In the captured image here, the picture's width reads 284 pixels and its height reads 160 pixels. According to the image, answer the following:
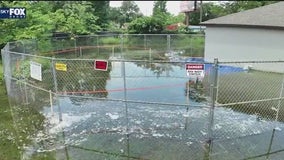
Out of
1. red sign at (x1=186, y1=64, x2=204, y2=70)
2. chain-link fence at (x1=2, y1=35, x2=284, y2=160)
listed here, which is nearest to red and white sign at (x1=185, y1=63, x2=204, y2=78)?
red sign at (x1=186, y1=64, x2=204, y2=70)

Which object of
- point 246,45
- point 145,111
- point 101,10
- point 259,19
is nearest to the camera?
point 145,111

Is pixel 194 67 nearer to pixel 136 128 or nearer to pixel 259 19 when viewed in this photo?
pixel 136 128

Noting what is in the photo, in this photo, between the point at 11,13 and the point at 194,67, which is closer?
the point at 194,67

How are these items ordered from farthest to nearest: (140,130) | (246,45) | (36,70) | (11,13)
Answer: (246,45), (11,13), (36,70), (140,130)

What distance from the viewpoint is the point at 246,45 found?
19312 millimetres

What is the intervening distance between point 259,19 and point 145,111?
1181cm

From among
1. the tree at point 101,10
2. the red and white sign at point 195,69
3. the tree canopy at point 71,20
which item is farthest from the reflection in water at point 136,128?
the tree at point 101,10

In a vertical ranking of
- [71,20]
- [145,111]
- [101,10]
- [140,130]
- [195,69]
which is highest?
[101,10]

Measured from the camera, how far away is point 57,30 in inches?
1179

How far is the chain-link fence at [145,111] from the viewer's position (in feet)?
26.2

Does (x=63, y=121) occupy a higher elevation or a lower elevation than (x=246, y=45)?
lower

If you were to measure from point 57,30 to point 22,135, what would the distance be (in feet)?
73.4

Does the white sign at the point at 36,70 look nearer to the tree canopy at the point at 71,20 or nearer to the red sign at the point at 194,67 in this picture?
the red sign at the point at 194,67

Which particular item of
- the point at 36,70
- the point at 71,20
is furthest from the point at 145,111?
the point at 71,20
